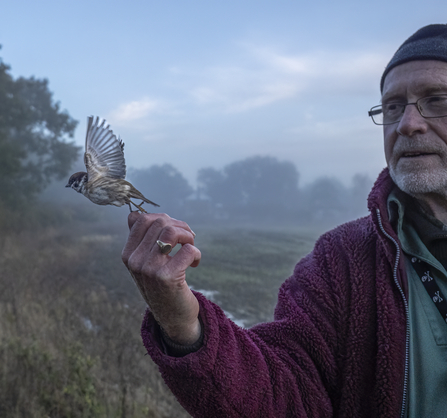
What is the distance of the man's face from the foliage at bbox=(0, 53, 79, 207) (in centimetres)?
1851

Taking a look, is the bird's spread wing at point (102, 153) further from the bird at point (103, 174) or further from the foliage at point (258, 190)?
the foliage at point (258, 190)

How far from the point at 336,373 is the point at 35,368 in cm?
563

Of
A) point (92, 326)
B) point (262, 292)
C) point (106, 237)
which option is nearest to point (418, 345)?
point (92, 326)

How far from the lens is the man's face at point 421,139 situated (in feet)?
7.07

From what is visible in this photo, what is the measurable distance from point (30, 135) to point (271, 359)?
78.9ft

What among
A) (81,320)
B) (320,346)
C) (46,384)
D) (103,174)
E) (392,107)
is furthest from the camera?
(81,320)

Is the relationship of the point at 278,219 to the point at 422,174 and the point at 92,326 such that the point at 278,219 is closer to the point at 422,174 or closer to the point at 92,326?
the point at 92,326

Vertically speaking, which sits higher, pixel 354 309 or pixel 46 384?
pixel 354 309

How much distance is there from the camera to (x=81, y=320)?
9.38 metres

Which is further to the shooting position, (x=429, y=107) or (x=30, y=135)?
(x=30, y=135)

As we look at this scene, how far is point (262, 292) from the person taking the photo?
17969 millimetres

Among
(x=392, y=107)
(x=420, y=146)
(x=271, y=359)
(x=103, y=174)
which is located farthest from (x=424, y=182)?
(x=103, y=174)

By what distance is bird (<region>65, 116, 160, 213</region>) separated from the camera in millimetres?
1463

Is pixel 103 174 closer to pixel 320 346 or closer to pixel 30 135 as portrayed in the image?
pixel 320 346
